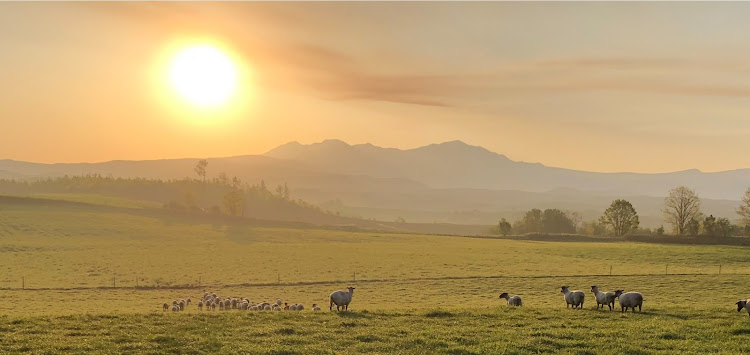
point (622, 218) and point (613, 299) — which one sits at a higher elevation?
point (622, 218)

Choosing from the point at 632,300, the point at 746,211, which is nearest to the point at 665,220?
the point at 746,211

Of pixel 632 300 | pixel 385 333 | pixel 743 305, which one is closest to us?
pixel 385 333

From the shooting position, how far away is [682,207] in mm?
106750

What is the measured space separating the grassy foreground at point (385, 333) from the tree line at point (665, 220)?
88738mm

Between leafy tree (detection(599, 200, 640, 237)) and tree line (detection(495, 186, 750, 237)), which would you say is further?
leafy tree (detection(599, 200, 640, 237))

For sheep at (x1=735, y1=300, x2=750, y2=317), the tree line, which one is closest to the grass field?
sheep at (x1=735, y1=300, x2=750, y2=317)

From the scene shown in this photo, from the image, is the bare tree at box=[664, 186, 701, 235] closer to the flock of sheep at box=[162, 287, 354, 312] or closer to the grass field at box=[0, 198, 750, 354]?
the grass field at box=[0, 198, 750, 354]

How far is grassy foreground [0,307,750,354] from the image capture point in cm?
1692

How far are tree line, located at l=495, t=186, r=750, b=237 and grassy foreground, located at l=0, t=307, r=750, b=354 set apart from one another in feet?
291

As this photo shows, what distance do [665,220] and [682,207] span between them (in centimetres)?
458

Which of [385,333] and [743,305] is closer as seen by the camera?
[385,333]

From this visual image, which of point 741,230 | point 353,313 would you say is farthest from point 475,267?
point 741,230

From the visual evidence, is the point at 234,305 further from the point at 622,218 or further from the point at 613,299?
the point at 622,218

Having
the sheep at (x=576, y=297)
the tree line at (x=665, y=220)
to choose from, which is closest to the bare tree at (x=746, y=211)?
the tree line at (x=665, y=220)
